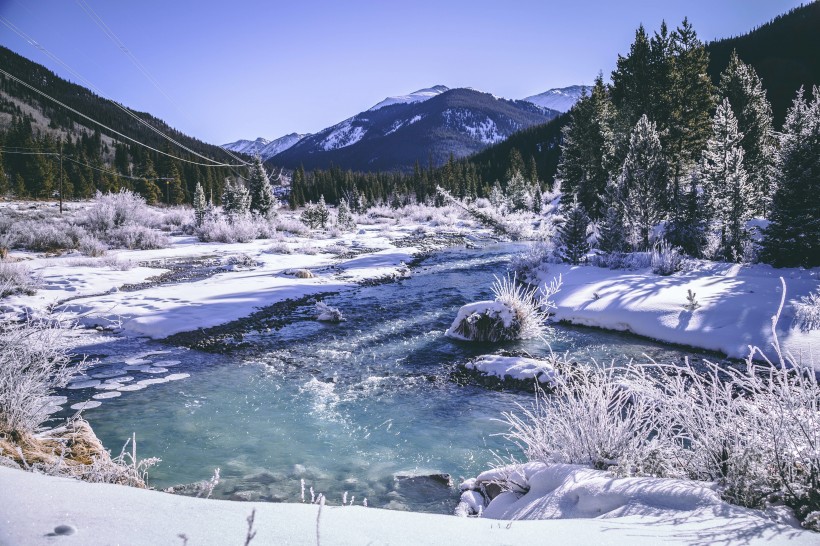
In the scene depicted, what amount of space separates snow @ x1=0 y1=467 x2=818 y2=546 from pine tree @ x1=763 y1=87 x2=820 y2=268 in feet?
52.3

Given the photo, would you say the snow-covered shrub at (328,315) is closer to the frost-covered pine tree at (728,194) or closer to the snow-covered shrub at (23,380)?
the snow-covered shrub at (23,380)

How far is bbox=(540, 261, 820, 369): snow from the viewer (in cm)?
786

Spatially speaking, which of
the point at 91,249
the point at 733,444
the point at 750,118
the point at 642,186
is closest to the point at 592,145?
the point at 750,118

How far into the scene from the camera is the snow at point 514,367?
6773 mm

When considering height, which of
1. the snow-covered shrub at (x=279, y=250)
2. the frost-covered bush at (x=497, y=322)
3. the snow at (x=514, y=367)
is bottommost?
the snow at (x=514, y=367)

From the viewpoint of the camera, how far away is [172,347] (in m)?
8.31

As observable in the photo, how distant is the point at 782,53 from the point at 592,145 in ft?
265

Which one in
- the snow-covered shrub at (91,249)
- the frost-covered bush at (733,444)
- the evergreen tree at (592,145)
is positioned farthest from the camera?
the evergreen tree at (592,145)

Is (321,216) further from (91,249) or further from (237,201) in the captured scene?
(91,249)

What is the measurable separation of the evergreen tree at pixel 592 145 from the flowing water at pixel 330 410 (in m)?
23.0

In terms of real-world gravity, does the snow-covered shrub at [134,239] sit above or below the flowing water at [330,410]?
above

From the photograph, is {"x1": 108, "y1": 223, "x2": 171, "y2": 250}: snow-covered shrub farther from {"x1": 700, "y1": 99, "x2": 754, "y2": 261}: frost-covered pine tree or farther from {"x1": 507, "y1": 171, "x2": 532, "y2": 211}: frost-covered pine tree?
{"x1": 507, "y1": 171, "x2": 532, "y2": 211}: frost-covered pine tree

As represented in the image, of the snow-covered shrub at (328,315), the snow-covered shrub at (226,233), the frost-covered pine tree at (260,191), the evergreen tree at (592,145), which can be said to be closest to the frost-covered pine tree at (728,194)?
the evergreen tree at (592,145)

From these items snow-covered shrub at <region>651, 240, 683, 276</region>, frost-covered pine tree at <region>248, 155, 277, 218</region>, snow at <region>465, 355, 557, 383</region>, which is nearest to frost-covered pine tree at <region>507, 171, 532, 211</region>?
frost-covered pine tree at <region>248, 155, 277, 218</region>
